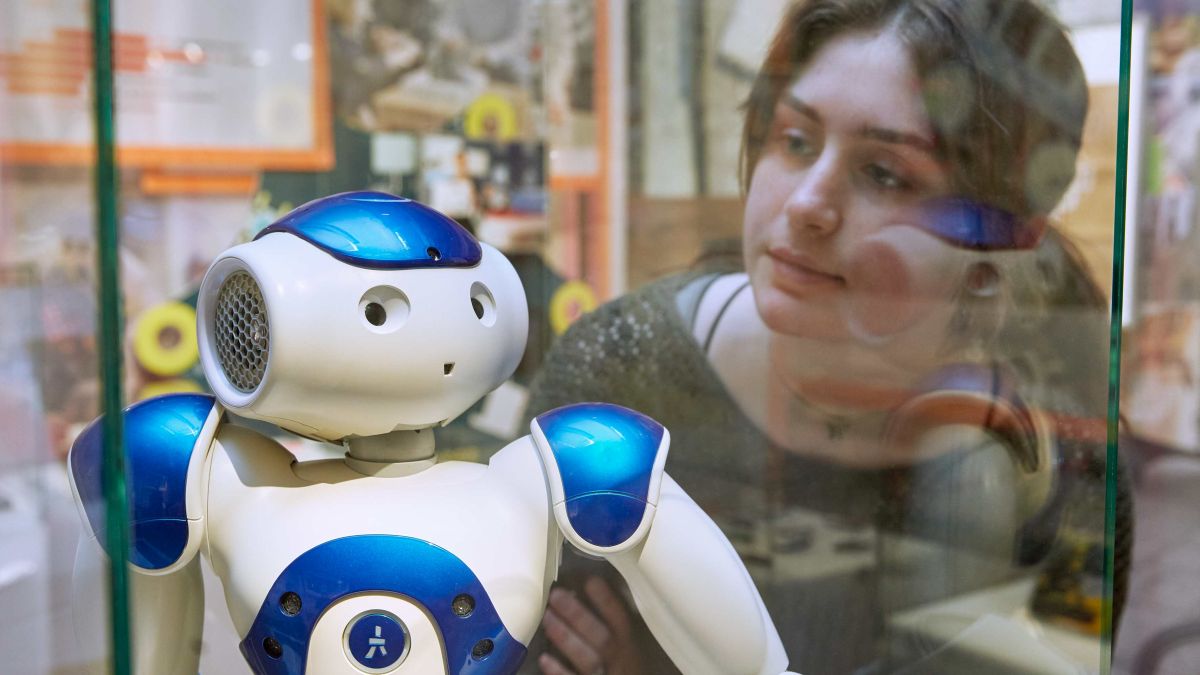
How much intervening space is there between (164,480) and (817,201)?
0.57 m

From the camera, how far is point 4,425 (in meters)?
0.78

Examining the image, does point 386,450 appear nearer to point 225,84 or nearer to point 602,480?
point 602,480

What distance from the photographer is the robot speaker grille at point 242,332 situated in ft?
2.21

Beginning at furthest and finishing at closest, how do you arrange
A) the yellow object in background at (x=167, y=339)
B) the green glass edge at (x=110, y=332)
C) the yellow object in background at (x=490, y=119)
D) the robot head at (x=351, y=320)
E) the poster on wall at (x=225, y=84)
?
the yellow object in background at (x=490, y=119) → the poster on wall at (x=225, y=84) → the yellow object in background at (x=167, y=339) → the robot head at (x=351, y=320) → the green glass edge at (x=110, y=332)

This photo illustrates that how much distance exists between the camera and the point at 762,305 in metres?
Result: 1.03

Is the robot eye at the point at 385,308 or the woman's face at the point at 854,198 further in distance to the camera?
the woman's face at the point at 854,198

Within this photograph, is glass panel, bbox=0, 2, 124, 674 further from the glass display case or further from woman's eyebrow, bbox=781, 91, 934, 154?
woman's eyebrow, bbox=781, 91, 934, 154

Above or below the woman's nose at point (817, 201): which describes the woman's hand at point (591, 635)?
below

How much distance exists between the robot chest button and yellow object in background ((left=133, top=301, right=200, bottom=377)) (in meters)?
0.55

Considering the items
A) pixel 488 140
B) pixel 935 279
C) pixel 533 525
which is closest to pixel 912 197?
pixel 935 279

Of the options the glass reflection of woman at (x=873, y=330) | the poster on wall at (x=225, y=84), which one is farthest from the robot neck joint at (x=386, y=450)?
the poster on wall at (x=225, y=84)

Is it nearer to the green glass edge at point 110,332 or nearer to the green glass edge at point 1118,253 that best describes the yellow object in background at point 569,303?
the green glass edge at point 1118,253

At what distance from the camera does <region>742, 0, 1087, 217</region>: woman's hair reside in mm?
860

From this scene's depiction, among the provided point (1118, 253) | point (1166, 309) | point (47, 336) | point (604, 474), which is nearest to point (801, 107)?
point (1118, 253)
